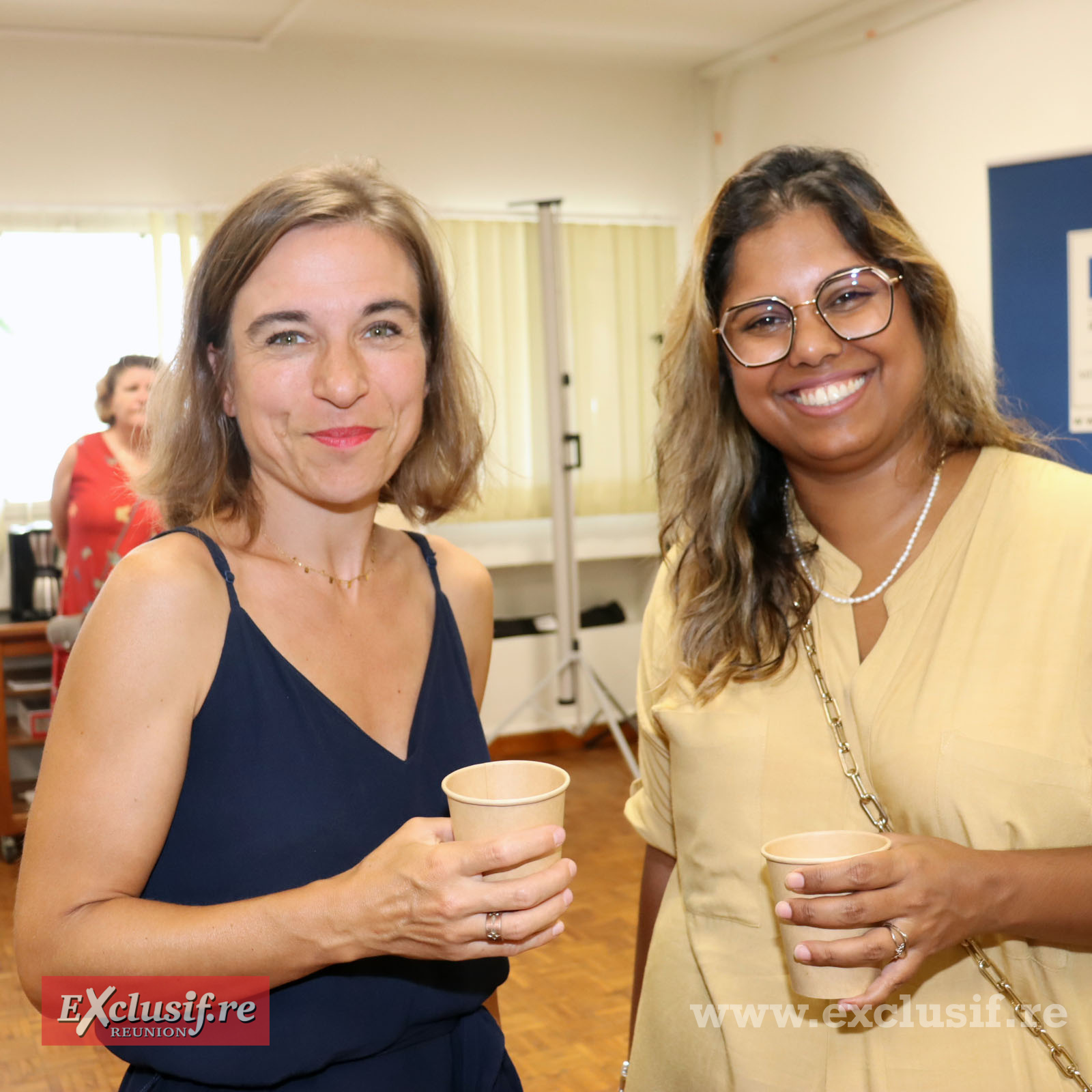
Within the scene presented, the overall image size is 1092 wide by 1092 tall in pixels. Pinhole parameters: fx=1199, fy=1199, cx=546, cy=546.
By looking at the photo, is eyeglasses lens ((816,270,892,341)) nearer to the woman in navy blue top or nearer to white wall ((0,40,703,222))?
the woman in navy blue top

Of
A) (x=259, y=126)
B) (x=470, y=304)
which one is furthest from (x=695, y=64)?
(x=259, y=126)

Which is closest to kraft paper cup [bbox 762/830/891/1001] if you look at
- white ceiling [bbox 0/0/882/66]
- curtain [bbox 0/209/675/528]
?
curtain [bbox 0/209/675/528]

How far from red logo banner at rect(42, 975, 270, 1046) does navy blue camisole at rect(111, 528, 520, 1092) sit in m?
0.02

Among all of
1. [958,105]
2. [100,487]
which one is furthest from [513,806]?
[958,105]

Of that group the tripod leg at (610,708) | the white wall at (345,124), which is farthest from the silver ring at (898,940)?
the white wall at (345,124)

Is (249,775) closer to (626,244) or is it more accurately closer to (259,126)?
(259,126)

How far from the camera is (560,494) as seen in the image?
6387mm

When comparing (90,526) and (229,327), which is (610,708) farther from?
(229,327)

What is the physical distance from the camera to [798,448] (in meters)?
1.55

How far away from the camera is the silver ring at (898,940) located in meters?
1.17

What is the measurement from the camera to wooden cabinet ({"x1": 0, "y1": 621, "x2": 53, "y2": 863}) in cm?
536

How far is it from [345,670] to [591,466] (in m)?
5.43

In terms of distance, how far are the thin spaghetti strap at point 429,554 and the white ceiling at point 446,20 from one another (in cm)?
451

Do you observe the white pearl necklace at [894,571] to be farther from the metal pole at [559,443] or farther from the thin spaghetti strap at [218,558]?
the metal pole at [559,443]
